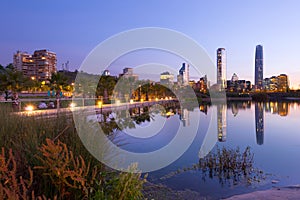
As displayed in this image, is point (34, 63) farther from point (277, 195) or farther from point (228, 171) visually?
point (277, 195)

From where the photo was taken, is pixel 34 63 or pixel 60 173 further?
pixel 34 63

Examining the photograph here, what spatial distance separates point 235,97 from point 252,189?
8408 centimetres

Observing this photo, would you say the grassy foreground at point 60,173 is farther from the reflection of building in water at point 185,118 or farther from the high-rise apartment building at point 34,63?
the high-rise apartment building at point 34,63

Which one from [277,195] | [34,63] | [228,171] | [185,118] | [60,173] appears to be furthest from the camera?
[34,63]

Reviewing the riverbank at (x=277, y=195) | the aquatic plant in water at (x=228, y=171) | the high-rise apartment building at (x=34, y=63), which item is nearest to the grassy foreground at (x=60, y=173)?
the riverbank at (x=277, y=195)

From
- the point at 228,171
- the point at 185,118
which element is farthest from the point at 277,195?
the point at 185,118

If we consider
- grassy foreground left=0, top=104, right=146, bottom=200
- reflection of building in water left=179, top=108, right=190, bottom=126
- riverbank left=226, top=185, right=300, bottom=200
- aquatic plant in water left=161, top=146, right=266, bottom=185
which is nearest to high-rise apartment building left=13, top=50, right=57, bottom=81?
reflection of building in water left=179, top=108, right=190, bottom=126

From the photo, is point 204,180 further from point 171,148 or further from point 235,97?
point 235,97

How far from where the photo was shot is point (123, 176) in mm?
2570

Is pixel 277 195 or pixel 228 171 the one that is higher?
pixel 277 195

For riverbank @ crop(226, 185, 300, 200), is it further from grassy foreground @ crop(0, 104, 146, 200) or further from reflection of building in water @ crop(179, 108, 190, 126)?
reflection of building in water @ crop(179, 108, 190, 126)

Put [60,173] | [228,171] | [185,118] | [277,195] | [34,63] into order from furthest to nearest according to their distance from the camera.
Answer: [34,63] < [185,118] < [228,171] < [277,195] < [60,173]

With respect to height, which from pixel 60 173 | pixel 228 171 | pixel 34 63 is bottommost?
pixel 228 171

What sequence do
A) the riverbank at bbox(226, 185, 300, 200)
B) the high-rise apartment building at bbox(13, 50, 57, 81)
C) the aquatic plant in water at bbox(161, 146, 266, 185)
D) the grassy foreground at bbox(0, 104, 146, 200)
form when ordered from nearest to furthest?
1. the grassy foreground at bbox(0, 104, 146, 200)
2. the riverbank at bbox(226, 185, 300, 200)
3. the aquatic plant in water at bbox(161, 146, 266, 185)
4. the high-rise apartment building at bbox(13, 50, 57, 81)
